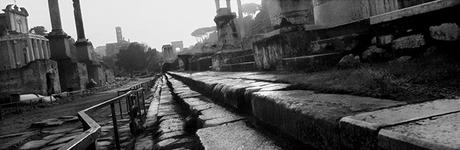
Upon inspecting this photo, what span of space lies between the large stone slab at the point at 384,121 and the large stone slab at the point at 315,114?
0.06 metres

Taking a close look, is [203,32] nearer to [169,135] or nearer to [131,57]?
[131,57]

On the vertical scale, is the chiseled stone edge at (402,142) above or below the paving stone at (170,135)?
above

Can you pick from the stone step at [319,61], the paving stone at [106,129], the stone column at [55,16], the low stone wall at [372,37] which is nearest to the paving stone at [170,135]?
the stone step at [319,61]

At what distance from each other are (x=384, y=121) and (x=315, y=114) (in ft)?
1.06

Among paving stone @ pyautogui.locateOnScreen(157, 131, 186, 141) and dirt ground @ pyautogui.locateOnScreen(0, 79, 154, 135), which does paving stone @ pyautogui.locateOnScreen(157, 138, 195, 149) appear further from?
dirt ground @ pyautogui.locateOnScreen(0, 79, 154, 135)

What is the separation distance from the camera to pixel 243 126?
2.07 meters

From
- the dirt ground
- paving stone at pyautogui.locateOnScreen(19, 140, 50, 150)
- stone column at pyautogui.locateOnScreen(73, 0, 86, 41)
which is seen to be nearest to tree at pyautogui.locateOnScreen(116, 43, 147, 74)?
stone column at pyautogui.locateOnScreen(73, 0, 86, 41)

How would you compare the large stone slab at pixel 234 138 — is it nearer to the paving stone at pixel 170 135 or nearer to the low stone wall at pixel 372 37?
the paving stone at pixel 170 135

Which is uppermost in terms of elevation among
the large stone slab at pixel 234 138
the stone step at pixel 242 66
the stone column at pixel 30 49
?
the stone column at pixel 30 49

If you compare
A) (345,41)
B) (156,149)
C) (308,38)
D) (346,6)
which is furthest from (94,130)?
(346,6)

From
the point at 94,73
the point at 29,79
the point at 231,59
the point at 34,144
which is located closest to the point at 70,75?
the point at 29,79

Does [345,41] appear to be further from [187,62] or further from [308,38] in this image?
[187,62]

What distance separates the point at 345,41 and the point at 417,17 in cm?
101

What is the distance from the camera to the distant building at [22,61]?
13.0 meters
